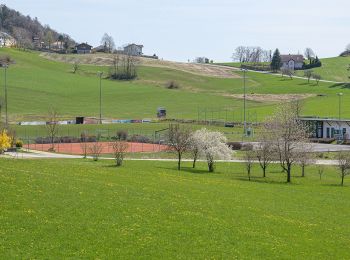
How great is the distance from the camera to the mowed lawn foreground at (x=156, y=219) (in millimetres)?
22391

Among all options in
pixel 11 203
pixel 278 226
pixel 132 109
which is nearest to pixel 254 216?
pixel 278 226

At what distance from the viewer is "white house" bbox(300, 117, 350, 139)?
90706 mm

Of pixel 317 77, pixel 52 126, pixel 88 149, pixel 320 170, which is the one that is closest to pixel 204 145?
pixel 320 170

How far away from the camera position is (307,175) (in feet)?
189

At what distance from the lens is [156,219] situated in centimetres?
2689

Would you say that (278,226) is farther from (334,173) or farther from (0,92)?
(0,92)

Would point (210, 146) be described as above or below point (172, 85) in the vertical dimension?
below

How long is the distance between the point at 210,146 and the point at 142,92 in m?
95.5

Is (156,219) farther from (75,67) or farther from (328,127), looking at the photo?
(75,67)

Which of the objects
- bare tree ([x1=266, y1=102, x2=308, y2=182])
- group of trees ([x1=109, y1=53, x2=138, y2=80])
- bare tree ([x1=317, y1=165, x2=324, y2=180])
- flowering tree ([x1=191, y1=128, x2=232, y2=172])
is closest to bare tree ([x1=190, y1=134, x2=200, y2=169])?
flowering tree ([x1=191, y1=128, x2=232, y2=172])

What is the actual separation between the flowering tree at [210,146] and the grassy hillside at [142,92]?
5517 centimetres

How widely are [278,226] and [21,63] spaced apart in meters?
155

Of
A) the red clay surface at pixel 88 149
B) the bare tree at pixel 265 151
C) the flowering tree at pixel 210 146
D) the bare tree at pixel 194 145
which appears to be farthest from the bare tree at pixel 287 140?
the red clay surface at pixel 88 149

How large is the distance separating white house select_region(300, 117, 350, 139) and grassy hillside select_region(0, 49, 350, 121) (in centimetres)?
1912
